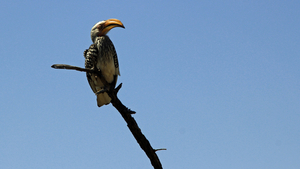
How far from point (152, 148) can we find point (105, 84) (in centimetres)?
160

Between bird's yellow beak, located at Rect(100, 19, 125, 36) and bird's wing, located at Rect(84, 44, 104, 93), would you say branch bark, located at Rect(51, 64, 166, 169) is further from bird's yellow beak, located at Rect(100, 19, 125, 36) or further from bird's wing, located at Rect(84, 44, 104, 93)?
bird's yellow beak, located at Rect(100, 19, 125, 36)

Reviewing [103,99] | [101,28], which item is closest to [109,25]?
[101,28]

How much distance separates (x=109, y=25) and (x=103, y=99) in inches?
64.6

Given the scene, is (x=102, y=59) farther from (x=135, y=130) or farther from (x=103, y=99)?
(x=135, y=130)

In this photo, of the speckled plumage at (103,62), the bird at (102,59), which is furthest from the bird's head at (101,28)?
the speckled plumage at (103,62)

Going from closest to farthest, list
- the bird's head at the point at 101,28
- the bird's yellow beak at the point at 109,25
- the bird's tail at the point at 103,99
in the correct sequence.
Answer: the bird's tail at the point at 103,99 → the bird's yellow beak at the point at 109,25 → the bird's head at the point at 101,28

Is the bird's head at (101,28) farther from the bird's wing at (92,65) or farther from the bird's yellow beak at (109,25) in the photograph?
the bird's wing at (92,65)

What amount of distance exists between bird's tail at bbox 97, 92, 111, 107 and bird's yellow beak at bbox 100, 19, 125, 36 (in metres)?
1.41

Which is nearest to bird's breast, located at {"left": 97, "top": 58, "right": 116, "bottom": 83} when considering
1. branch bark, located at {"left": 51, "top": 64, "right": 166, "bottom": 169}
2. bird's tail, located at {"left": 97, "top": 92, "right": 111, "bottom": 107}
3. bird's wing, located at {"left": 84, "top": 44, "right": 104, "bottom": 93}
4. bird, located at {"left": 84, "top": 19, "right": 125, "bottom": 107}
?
bird, located at {"left": 84, "top": 19, "right": 125, "bottom": 107}

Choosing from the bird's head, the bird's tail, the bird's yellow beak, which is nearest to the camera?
the bird's tail

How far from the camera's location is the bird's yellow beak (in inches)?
287

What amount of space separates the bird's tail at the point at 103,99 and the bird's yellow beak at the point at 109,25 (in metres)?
1.41

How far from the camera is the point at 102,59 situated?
721cm

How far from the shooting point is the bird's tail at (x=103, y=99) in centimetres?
718
